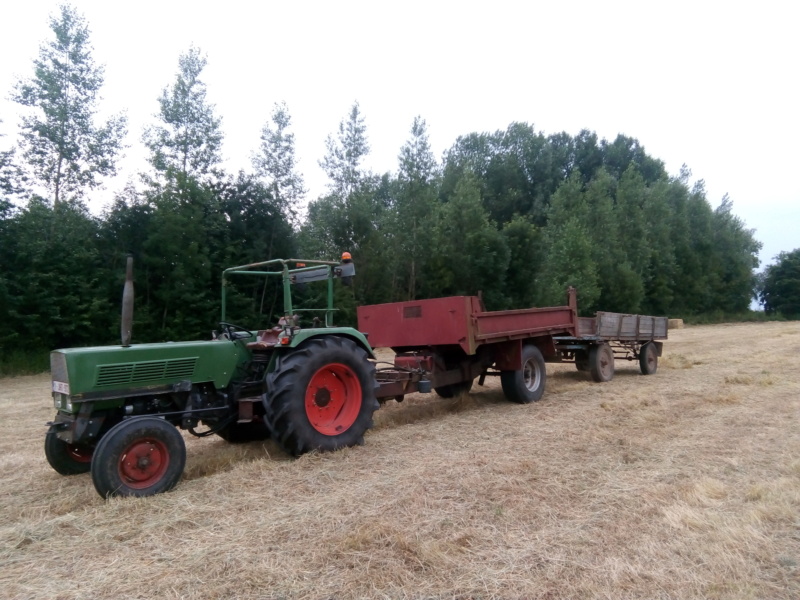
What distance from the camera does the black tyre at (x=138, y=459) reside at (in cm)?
451

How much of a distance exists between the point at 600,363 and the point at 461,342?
15.3ft

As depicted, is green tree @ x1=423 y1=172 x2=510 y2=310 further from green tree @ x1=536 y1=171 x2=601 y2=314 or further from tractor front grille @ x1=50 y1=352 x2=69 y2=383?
tractor front grille @ x1=50 y1=352 x2=69 y2=383

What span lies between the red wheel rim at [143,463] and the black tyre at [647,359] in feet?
35.0

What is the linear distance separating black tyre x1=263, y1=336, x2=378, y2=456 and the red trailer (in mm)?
887

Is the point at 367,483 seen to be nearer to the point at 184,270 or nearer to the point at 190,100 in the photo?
the point at 184,270

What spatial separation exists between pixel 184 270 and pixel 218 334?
11.4 m

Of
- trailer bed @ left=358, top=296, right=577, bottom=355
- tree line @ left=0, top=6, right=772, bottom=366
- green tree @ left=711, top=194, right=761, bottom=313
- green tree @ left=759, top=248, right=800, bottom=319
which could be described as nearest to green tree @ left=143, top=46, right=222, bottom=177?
tree line @ left=0, top=6, right=772, bottom=366

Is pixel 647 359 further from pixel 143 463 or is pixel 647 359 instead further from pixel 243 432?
pixel 143 463

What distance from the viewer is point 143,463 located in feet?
15.5

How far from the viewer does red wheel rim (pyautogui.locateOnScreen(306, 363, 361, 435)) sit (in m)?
5.96

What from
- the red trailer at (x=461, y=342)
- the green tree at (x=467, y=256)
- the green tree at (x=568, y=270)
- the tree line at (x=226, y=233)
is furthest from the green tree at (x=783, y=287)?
the red trailer at (x=461, y=342)

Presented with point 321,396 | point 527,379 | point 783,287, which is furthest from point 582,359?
point 783,287

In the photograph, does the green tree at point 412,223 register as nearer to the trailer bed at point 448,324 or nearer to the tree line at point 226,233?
the tree line at point 226,233

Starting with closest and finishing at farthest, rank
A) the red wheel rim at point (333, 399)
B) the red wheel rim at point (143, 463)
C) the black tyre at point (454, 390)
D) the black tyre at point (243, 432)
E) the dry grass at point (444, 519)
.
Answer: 1. the dry grass at point (444, 519)
2. the red wheel rim at point (143, 463)
3. the red wheel rim at point (333, 399)
4. the black tyre at point (243, 432)
5. the black tyre at point (454, 390)
